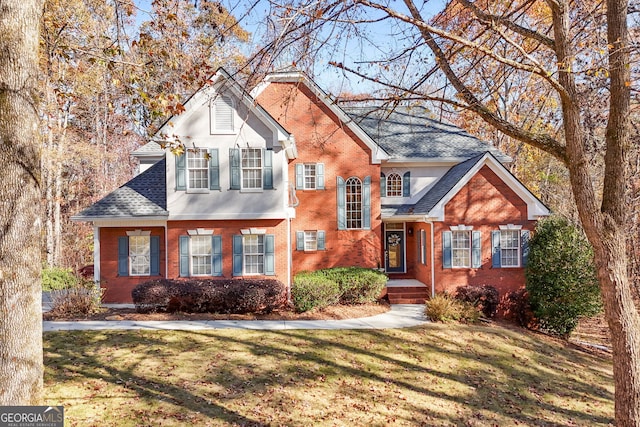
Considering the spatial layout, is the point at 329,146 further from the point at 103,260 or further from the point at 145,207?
the point at 103,260

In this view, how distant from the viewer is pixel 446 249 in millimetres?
15422

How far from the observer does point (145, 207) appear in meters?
14.6

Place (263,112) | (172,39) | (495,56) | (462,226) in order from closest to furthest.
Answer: (495,56)
(172,39)
(263,112)
(462,226)

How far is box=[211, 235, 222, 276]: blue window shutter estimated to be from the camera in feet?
47.6

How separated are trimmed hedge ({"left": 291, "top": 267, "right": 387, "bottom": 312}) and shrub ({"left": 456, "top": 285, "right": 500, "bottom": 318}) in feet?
10.5

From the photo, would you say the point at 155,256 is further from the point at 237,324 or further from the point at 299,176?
the point at 299,176

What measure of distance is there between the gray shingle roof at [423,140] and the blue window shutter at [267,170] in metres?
5.71

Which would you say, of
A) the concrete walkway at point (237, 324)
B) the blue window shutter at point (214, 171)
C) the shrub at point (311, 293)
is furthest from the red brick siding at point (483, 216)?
the blue window shutter at point (214, 171)

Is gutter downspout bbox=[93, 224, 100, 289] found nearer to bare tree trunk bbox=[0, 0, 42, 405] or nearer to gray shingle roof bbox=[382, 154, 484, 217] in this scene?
bare tree trunk bbox=[0, 0, 42, 405]

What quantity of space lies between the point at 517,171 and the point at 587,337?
14.6 meters

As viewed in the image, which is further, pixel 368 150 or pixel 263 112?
pixel 368 150

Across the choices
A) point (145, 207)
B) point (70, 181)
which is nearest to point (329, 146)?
point (145, 207)

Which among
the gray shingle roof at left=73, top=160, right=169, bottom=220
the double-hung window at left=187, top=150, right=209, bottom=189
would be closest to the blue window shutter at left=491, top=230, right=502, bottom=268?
the double-hung window at left=187, top=150, right=209, bottom=189

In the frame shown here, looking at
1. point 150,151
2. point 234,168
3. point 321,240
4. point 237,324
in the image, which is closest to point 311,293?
point 237,324
